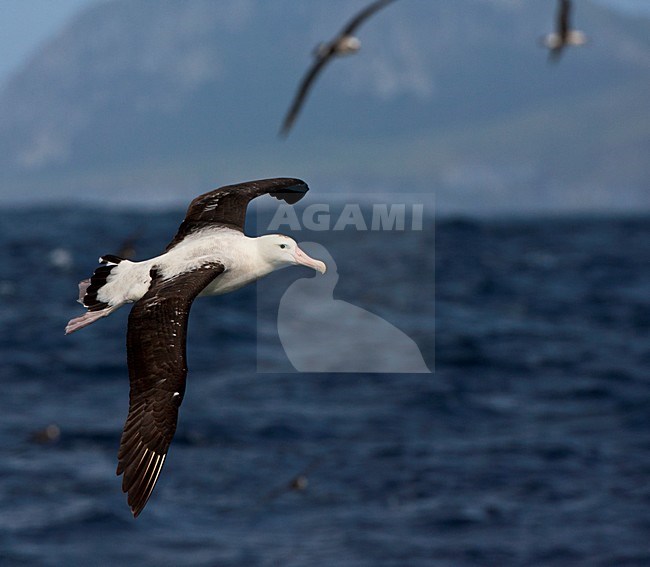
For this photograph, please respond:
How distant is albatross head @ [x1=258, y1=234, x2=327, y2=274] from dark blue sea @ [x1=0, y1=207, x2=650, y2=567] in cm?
1132

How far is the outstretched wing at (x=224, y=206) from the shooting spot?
915 cm

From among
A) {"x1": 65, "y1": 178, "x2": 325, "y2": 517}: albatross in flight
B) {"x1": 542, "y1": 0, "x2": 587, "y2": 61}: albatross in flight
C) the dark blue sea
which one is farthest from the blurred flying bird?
{"x1": 65, "y1": 178, "x2": 325, "y2": 517}: albatross in flight

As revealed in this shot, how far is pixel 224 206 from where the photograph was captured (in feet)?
30.7

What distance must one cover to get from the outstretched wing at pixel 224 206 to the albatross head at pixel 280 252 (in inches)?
16.8

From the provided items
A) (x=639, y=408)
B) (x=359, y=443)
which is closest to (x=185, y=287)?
(x=359, y=443)

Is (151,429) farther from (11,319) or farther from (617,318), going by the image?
(617,318)

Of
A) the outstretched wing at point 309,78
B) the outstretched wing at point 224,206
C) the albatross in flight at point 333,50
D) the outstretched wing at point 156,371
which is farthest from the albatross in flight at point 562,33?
the outstretched wing at point 156,371

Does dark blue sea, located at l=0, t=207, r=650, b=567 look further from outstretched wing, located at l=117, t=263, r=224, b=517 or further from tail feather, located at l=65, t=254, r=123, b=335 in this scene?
outstretched wing, located at l=117, t=263, r=224, b=517

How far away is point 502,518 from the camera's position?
20672 millimetres

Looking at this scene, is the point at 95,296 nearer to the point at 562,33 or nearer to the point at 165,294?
the point at 165,294

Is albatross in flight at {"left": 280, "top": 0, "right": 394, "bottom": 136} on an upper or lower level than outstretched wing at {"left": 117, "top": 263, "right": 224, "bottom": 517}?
upper

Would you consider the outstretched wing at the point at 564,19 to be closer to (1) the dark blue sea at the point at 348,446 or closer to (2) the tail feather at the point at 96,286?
(2) the tail feather at the point at 96,286

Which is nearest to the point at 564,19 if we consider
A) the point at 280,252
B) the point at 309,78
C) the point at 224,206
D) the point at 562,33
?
the point at 562,33

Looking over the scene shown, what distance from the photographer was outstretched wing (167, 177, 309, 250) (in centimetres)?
915
